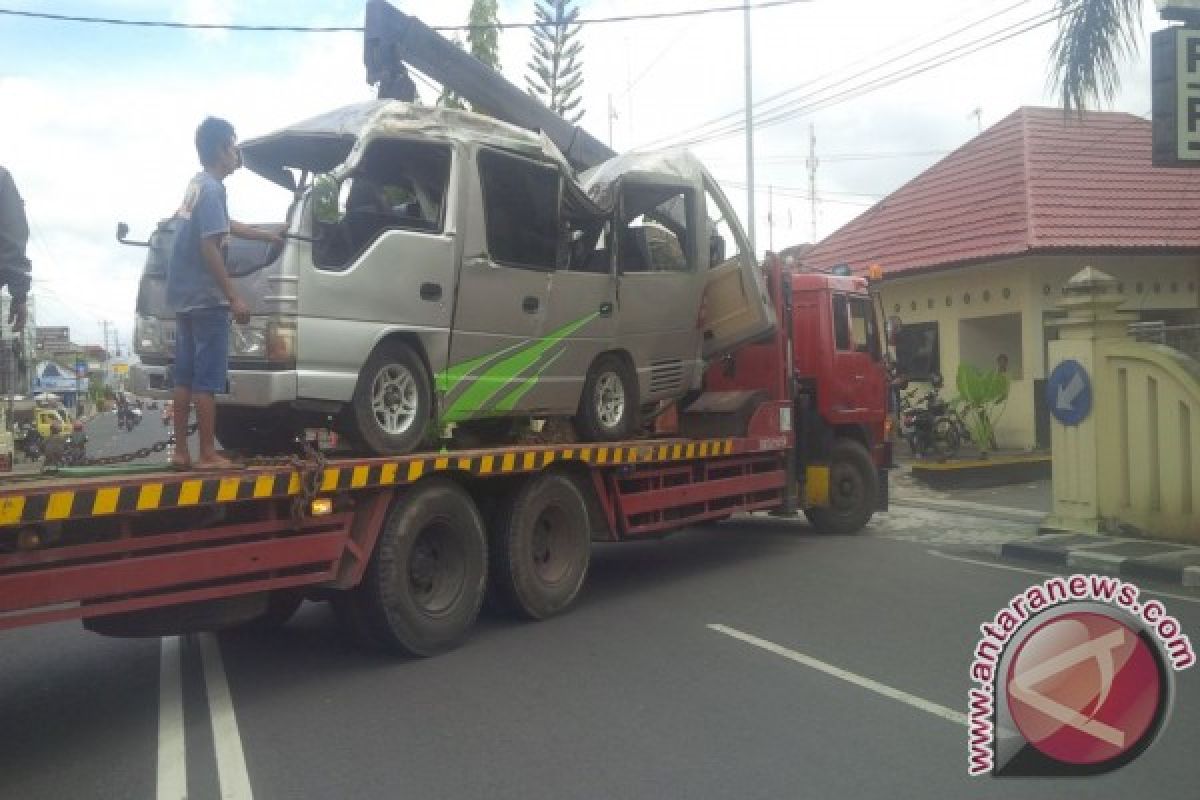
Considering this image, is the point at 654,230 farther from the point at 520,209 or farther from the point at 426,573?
the point at 426,573

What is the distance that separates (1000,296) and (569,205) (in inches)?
481

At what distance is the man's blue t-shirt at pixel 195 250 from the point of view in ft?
18.0

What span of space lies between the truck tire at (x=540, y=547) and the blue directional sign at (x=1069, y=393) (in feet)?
19.4

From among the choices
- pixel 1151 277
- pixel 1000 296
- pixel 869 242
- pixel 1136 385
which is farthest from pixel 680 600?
pixel 869 242

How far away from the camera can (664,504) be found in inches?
335

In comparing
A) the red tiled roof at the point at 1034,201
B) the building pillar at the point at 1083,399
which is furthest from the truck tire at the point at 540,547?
the red tiled roof at the point at 1034,201

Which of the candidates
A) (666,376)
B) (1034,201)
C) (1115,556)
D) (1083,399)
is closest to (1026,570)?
(1115,556)

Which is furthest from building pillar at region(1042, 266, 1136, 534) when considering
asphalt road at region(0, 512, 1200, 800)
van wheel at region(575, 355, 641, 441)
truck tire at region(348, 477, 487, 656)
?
truck tire at region(348, 477, 487, 656)

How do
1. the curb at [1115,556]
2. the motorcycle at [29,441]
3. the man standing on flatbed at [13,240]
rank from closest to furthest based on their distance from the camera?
the man standing on flatbed at [13,240]
the curb at [1115,556]
the motorcycle at [29,441]

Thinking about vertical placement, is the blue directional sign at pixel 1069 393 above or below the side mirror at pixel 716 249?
A: below

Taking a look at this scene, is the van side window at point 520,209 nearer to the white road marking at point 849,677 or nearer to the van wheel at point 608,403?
the van wheel at point 608,403

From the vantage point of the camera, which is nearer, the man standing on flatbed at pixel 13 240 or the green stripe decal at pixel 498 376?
the man standing on flatbed at pixel 13 240

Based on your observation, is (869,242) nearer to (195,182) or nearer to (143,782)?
(195,182)

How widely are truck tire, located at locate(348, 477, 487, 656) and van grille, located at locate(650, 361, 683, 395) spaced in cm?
264
